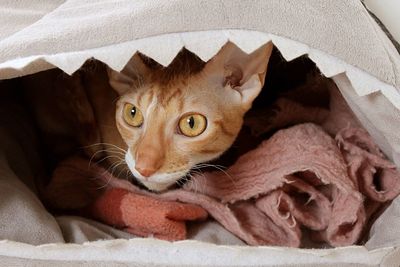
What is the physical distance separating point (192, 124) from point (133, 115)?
11 centimetres

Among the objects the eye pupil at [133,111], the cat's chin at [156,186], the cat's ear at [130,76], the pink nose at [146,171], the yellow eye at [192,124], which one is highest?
the cat's ear at [130,76]

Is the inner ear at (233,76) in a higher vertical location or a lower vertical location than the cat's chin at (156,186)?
higher

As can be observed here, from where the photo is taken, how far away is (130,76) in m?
1.08

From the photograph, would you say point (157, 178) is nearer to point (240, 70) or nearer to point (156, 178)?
point (156, 178)

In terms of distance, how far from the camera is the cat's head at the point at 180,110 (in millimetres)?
990

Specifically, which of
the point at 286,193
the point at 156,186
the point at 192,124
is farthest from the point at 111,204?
the point at 286,193

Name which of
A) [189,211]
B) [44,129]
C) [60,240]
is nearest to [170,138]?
[189,211]

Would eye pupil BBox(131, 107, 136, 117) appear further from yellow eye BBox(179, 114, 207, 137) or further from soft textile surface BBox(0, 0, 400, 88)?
soft textile surface BBox(0, 0, 400, 88)

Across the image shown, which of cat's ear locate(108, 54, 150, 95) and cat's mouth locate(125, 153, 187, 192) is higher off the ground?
cat's ear locate(108, 54, 150, 95)

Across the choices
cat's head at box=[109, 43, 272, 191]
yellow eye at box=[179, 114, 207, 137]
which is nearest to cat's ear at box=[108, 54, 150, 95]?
cat's head at box=[109, 43, 272, 191]

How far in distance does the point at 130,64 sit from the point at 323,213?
43 centimetres

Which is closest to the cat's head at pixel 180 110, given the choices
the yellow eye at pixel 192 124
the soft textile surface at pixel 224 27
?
the yellow eye at pixel 192 124

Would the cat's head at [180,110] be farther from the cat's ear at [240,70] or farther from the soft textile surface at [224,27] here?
the soft textile surface at [224,27]

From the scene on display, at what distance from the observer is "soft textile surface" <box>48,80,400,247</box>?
1.02 metres
